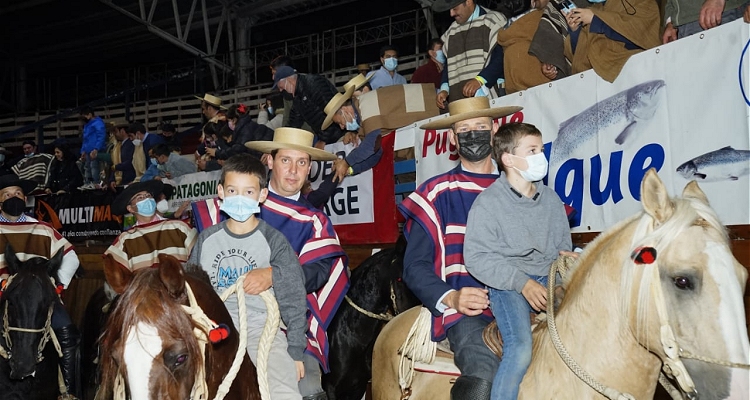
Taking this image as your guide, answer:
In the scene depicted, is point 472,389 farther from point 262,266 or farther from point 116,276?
point 116,276

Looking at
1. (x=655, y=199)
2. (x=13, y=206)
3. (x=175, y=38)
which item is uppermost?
(x=175, y=38)

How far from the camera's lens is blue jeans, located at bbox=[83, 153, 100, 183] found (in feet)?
53.9

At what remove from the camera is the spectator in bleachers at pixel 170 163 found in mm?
12750

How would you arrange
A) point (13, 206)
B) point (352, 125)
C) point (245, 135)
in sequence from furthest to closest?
point (245, 135) → point (352, 125) → point (13, 206)

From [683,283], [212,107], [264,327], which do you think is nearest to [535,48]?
[264,327]

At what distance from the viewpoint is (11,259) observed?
6734mm

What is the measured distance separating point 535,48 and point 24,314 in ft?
17.4

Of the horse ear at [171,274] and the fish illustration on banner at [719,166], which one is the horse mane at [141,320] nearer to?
the horse ear at [171,274]

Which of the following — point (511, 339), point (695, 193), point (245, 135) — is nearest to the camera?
point (695, 193)

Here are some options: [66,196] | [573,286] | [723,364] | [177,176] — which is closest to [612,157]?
[573,286]

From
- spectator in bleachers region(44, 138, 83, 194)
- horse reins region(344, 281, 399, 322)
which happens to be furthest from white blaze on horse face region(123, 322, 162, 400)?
spectator in bleachers region(44, 138, 83, 194)

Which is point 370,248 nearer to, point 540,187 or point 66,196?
point 540,187

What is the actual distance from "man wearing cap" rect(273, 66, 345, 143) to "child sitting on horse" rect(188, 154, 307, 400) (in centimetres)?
485

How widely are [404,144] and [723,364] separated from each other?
541 centimetres
